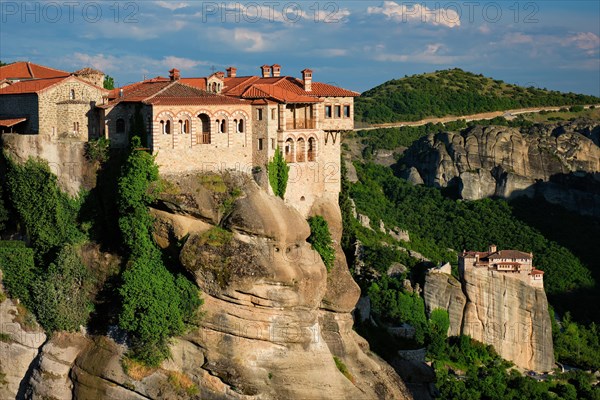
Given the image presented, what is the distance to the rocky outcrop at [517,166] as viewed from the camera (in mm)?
106938

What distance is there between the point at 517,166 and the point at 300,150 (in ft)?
182

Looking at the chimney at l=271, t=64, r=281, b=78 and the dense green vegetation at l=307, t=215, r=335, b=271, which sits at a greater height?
the chimney at l=271, t=64, r=281, b=78

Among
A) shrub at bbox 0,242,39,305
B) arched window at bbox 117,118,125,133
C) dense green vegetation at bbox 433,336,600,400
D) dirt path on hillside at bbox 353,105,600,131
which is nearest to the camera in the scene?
arched window at bbox 117,118,125,133

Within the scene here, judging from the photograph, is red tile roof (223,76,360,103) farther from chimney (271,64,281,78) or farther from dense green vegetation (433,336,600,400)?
dense green vegetation (433,336,600,400)

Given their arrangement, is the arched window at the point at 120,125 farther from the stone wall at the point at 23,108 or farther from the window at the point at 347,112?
the window at the point at 347,112

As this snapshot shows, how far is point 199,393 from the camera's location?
4988 cm

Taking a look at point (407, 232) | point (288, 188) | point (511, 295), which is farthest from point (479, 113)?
point (288, 188)

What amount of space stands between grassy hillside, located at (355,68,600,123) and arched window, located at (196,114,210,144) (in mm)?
86541

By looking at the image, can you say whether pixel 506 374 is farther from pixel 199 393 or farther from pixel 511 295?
pixel 199 393

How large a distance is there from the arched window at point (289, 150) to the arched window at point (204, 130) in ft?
13.6

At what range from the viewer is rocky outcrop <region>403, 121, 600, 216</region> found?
106938mm

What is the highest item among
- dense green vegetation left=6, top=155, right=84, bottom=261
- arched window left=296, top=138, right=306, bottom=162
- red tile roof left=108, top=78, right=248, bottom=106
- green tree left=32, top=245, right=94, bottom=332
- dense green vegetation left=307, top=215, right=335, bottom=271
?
red tile roof left=108, top=78, right=248, bottom=106

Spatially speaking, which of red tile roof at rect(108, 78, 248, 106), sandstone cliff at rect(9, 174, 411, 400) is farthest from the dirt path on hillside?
sandstone cliff at rect(9, 174, 411, 400)

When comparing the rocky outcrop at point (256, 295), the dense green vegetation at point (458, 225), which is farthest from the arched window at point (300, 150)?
the dense green vegetation at point (458, 225)
